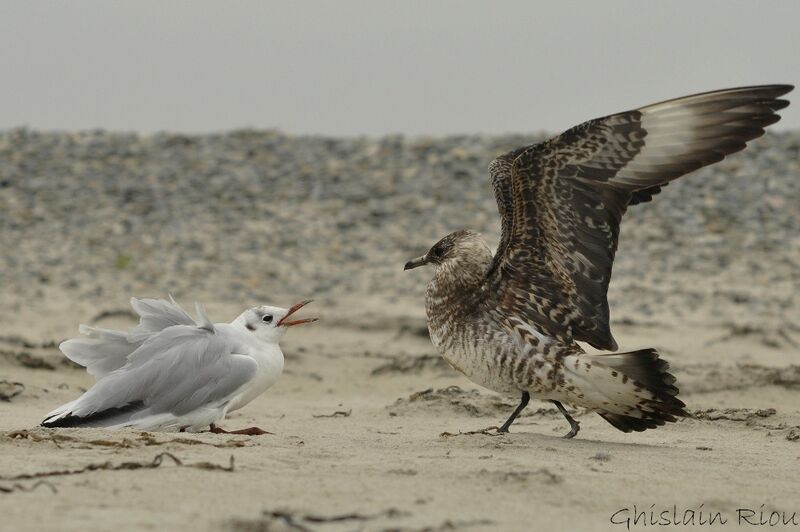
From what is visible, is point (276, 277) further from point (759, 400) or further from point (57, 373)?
point (759, 400)

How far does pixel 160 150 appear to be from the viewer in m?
18.2

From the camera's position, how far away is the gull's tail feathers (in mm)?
5539

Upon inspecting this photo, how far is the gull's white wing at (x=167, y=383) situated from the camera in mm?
5848

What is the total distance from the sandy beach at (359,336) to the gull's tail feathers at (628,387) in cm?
16

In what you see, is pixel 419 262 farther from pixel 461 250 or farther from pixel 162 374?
pixel 162 374

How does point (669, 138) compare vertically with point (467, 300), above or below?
above

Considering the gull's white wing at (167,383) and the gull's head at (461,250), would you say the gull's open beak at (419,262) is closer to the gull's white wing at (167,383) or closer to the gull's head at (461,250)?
the gull's head at (461,250)

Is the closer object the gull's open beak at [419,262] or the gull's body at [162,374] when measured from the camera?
the gull's body at [162,374]

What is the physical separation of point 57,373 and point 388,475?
17.2 ft

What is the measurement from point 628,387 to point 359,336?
5821 mm

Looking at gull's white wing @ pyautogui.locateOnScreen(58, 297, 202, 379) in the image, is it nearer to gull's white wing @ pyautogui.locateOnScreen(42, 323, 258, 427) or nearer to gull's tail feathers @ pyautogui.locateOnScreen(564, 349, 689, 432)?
gull's white wing @ pyautogui.locateOnScreen(42, 323, 258, 427)

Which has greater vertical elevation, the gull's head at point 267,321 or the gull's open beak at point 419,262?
the gull's open beak at point 419,262

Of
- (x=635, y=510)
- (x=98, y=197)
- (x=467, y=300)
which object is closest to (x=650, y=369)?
(x=467, y=300)

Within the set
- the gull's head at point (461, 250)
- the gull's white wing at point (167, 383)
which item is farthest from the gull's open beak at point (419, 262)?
the gull's white wing at point (167, 383)
